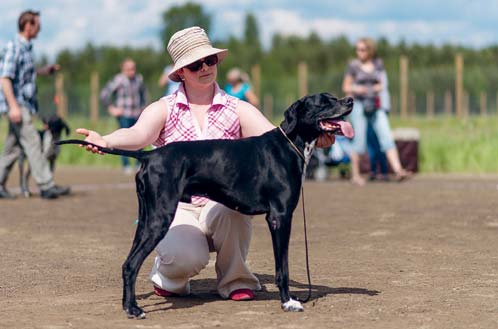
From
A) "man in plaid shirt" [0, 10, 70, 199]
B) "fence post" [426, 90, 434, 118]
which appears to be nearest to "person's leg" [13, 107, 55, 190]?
"man in plaid shirt" [0, 10, 70, 199]

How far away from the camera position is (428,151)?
1847 cm

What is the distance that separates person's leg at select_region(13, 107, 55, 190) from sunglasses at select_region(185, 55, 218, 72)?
22.4 ft

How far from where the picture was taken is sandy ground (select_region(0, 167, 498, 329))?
227 inches

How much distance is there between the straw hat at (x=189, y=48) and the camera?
20.9 feet

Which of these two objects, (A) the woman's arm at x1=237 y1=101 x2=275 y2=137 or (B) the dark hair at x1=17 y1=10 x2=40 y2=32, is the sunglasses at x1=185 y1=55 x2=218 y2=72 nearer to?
(A) the woman's arm at x1=237 y1=101 x2=275 y2=137

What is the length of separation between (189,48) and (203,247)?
1.25 m

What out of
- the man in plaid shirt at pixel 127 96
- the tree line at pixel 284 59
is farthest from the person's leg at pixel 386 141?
the tree line at pixel 284 59

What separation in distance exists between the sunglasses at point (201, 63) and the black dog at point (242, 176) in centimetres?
65

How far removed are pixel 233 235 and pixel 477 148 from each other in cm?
1270

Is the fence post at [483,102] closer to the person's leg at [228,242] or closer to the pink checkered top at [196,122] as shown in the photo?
the pink checkered top at [196,122]

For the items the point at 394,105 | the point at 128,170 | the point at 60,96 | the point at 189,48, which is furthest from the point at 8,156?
the point at 394,105

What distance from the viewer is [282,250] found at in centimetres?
592

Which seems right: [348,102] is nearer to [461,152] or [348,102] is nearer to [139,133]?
[139,133]

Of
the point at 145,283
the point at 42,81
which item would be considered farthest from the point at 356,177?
the point at 42,81
